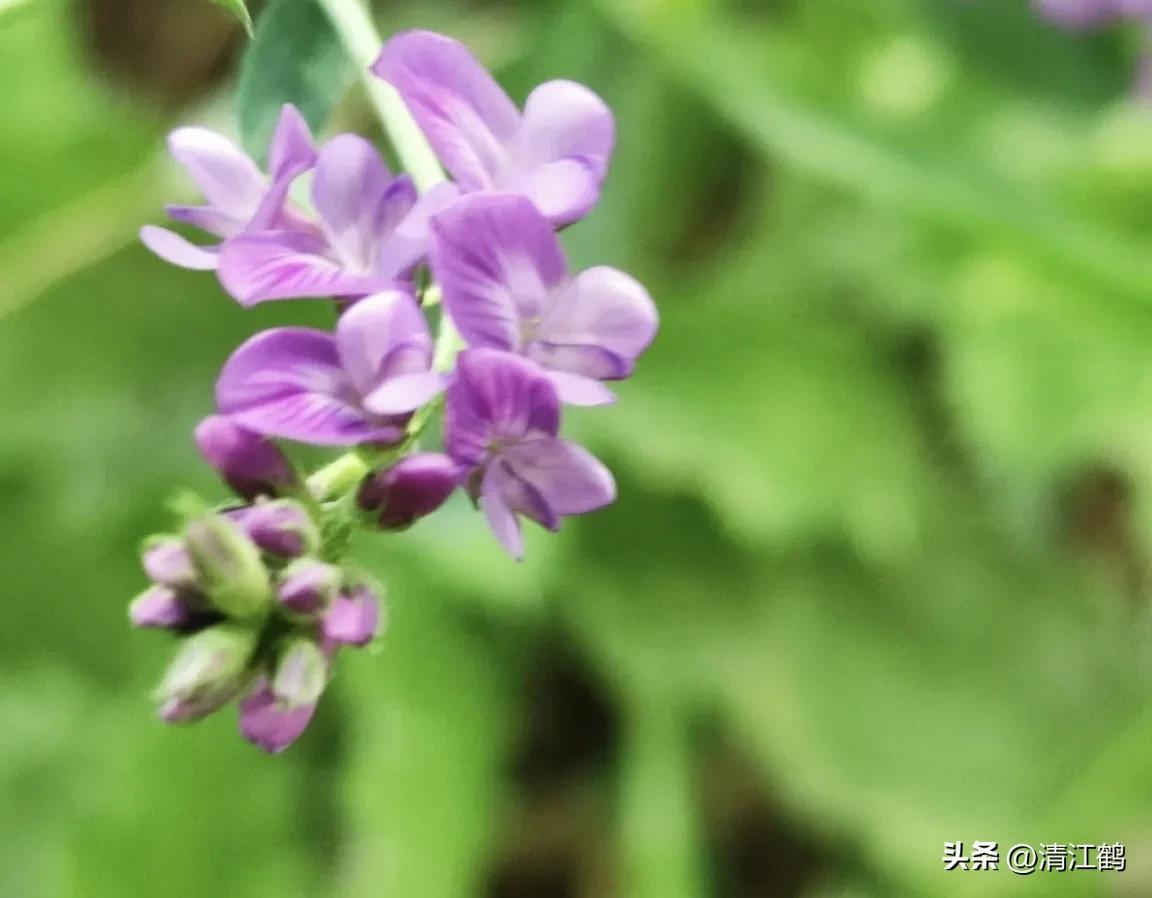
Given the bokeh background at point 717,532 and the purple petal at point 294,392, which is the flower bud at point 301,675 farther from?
the bokeh background at point 717,532

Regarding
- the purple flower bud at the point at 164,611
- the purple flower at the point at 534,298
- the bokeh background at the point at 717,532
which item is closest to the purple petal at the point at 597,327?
the purple flower at the point at 534,298

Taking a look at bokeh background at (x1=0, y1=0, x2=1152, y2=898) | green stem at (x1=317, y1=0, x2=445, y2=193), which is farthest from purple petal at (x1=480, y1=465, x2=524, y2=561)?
bokeh background at (x1=0, y1=0, x2=1152, y2=898)

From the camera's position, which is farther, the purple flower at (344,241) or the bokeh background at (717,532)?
the bokeh background at (717,532)

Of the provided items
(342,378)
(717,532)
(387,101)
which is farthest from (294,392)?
(717,532)

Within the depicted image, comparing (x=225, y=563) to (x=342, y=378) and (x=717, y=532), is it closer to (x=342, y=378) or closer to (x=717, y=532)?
(x=342, y=378)

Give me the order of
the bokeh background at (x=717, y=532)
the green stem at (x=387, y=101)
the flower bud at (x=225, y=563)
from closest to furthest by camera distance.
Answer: the flower bud at (x=225, y=563)
the green stem at (x=387, y=101)
the bokeh background at (x=717, y=532)

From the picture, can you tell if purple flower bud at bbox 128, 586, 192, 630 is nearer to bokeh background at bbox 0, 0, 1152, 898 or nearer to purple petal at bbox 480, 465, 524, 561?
purple petal at bbox 480, 465, 524, 561
